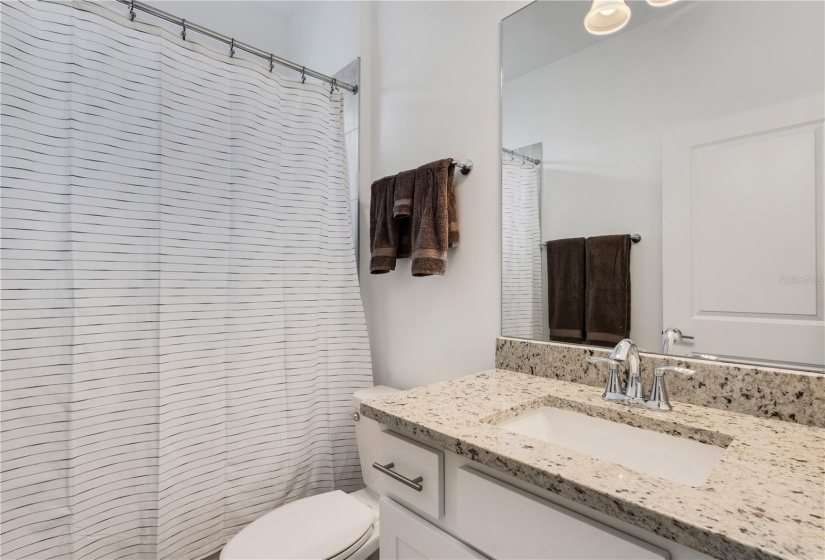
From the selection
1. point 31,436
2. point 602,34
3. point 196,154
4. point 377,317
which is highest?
point 602,34

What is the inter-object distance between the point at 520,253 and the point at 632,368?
1.60 feet

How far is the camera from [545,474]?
0.58 metres

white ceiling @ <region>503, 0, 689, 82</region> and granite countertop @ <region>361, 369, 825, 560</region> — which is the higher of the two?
white ceiling @ <region>503, 0, 689, 82</region>

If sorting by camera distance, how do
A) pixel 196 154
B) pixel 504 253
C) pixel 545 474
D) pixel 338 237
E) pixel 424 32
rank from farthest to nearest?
1. pixel 338 237
2. pixel 424 32
3. pixel 196 154
4. pixel 504 253
5. pixel 545 474

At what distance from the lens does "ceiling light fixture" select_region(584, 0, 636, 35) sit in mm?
1046

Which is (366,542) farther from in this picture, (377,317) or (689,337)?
(689,337)

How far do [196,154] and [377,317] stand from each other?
966 mm

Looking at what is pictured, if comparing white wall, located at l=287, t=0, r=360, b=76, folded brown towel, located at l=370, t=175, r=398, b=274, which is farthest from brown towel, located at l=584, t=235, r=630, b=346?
white wall, located at l=287, t=0, r=360, b=76

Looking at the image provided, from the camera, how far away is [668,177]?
3.16 ft

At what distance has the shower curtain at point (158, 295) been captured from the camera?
111 cm

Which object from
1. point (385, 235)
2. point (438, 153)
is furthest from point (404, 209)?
point (438, 153)

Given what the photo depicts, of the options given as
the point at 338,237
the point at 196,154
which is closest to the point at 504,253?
the point at 338,237

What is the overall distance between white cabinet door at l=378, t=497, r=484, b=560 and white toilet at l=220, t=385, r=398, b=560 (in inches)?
12.2

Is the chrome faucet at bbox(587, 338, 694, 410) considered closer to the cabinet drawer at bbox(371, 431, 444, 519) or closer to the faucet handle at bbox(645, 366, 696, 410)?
the faucet handle at bbox(645, 366, 696, 410)
